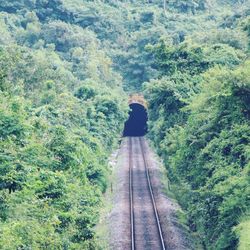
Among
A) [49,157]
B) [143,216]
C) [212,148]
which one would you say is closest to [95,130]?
[143,216]

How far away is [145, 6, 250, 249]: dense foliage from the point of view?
2138 centimetres

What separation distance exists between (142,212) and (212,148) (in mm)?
6247

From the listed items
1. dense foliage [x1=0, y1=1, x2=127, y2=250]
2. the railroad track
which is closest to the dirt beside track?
the railroad track

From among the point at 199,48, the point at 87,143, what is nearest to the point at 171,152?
the point at 87,143

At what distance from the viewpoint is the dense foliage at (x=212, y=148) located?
2138 centimetres

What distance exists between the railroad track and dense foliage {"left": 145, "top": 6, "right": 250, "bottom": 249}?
1.80 m

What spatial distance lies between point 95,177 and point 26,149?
Answer: 536 inches

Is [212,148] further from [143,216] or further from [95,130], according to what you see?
[95,130]

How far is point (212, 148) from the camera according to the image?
2595 centimetres

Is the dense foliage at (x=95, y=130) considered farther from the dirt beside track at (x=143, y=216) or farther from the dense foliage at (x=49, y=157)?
the dirt beside track at (x=143, y=216)

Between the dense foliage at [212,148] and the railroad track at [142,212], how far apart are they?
1.80 metres

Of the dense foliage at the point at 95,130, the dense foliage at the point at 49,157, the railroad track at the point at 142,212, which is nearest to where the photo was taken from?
the dense foliage at the point at 49,157

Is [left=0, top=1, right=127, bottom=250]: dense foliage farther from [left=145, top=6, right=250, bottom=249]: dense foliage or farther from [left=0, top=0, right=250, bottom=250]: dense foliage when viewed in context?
[left=145, top=6, right=250, bottom=249]: dense foliage

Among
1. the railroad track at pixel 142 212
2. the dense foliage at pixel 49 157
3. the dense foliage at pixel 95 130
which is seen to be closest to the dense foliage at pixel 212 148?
the dense foliage at pixel 95 130
